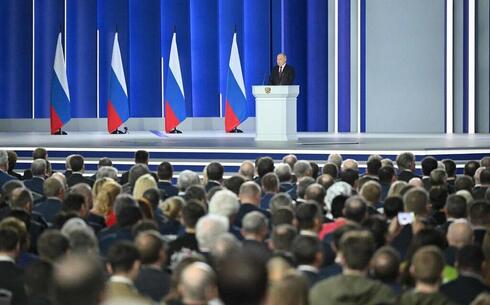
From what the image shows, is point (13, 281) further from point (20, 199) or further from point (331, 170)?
point (331, 170)

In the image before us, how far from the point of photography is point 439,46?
17.9m

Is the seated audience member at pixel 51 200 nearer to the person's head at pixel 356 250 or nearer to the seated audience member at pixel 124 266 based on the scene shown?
the seated audience member at pixel 124 266

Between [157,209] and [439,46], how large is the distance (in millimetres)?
12268

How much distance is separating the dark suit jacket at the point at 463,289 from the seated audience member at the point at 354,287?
1.17ft

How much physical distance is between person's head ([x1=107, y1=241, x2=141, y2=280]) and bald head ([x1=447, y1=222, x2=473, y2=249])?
63.8 inches

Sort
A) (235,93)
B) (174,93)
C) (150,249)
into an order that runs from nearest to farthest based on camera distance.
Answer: (150,249), (235,93), (174,93)

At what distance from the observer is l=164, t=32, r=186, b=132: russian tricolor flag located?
17156 millimetres

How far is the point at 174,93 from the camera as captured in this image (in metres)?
17.3

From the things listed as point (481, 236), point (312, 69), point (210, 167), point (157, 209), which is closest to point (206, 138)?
point (312, 69)

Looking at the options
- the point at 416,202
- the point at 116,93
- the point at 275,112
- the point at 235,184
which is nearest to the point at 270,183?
the point at 235,184

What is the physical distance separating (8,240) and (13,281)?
0.23 meters

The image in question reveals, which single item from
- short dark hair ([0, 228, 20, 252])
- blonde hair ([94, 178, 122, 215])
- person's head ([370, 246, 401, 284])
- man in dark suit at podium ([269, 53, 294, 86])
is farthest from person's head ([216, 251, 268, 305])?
man in dark suit at podium ([269, 53, 294, 86])

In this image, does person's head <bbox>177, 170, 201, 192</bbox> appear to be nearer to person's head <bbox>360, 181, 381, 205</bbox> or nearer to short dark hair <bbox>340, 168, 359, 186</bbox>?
short dark hair <bbox>340, 168, 359, 186</bbox>

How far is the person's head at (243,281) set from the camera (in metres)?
2.70
